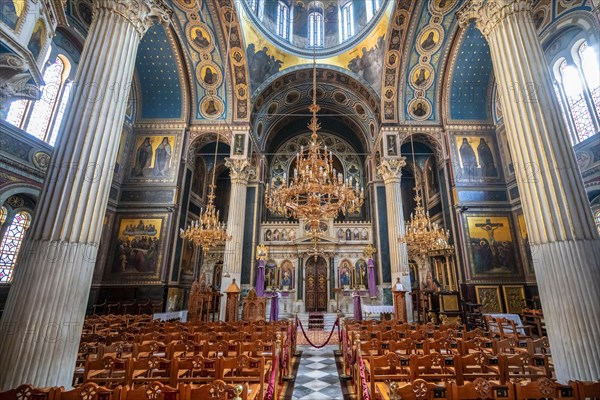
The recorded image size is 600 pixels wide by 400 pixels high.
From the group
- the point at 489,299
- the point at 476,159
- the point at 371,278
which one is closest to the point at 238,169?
the point at 371,278

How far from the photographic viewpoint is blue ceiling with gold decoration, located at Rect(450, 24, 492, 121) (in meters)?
12.3

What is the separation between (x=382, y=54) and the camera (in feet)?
46.4

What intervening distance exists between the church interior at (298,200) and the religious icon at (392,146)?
0.11 metres

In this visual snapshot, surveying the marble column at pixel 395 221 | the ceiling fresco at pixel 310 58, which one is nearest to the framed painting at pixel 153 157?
the ceiling fresco at pixel 310 58

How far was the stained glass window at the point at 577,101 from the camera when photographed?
936 cm

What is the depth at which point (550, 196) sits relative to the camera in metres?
4.61

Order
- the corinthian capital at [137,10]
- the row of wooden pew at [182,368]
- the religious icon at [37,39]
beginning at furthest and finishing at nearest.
→ the religious icon at [37,39] → the corinthian capital at [137,10] → the row of wooden pew at [182,368]

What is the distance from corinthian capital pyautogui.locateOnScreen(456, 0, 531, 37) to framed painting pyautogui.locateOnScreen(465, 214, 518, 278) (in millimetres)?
8389

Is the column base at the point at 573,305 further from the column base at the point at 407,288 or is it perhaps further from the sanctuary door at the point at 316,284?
the sanctuary door at the point at 316,284

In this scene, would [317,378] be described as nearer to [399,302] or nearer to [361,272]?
[399,302]

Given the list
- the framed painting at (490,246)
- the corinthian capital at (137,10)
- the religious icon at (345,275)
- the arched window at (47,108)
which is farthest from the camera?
the religious icon at (345,275)

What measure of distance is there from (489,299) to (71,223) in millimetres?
13455

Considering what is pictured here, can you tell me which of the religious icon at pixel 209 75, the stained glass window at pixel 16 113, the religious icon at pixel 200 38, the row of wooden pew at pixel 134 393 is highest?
the religious icon at pixel 200 38

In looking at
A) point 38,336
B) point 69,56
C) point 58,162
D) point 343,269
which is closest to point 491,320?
point 343,269
